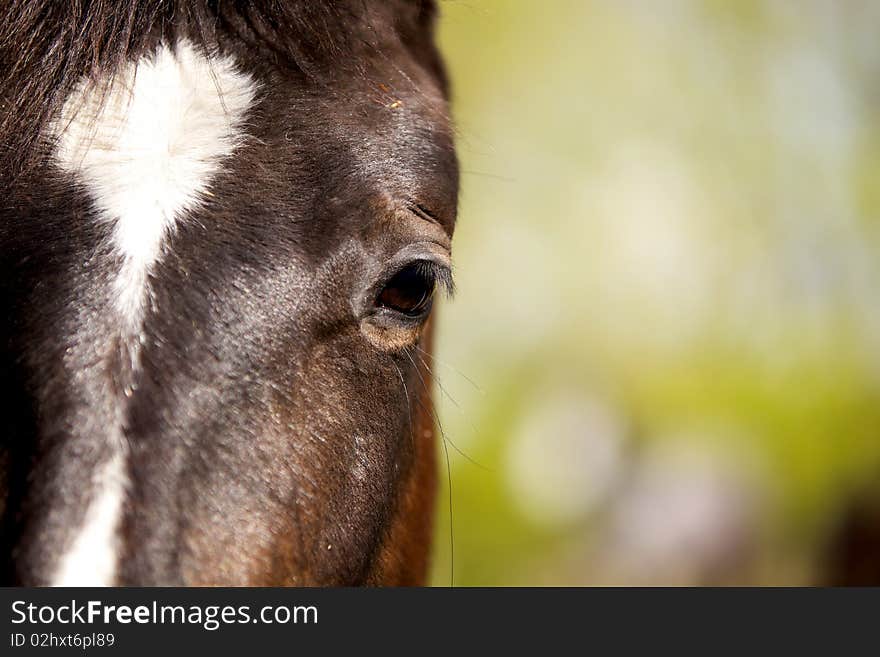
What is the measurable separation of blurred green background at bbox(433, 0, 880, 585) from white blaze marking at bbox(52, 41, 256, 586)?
9842mm

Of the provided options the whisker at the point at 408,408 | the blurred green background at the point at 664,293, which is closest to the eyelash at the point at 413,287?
the whisker at the point at 408,408

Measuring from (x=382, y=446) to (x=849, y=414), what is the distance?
1467cm

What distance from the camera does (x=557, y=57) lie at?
57.1 ft

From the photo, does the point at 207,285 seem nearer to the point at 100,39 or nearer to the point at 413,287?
the point at 413,287

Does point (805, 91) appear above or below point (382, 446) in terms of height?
below

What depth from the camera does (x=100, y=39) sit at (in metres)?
1.92

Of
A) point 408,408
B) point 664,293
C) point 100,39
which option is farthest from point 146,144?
point 664,293

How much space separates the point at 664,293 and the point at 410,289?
17.2 m

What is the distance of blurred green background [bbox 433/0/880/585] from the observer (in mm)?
13391

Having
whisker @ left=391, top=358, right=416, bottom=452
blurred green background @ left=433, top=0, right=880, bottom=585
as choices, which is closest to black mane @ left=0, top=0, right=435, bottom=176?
whisker @ left=391, top=358, right=416, bottom=452

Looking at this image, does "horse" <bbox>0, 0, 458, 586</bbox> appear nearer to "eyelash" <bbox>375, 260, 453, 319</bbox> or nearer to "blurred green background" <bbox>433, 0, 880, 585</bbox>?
"eyelash" <bbox>375, 260, 453, 319</bbox>

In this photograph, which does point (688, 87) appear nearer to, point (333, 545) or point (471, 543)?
point (471, 543)

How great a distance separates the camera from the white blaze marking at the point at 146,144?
171cm

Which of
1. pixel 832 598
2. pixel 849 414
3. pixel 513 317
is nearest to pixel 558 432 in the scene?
pixel 513 317
